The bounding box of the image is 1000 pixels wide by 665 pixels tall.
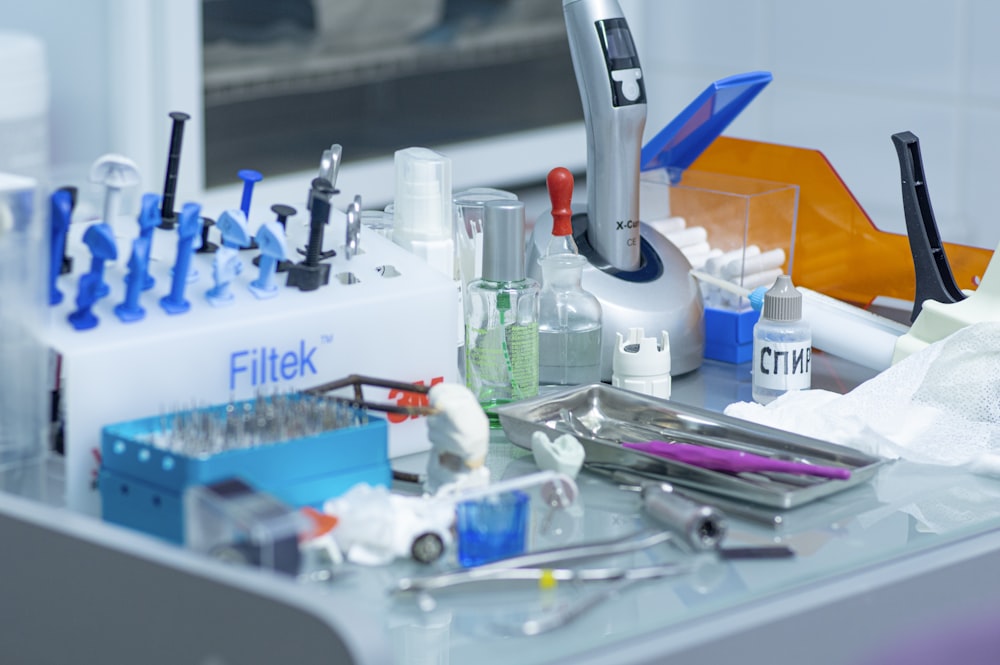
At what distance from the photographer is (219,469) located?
2.06 feet

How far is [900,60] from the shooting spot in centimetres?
194

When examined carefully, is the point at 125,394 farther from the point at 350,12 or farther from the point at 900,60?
the point at 350,12

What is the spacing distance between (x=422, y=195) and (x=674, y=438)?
23 cm

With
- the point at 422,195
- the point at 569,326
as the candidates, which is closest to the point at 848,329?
the point at 569,326

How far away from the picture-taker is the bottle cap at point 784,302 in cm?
94

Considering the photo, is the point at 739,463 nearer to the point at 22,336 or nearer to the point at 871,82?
the point at 22,336

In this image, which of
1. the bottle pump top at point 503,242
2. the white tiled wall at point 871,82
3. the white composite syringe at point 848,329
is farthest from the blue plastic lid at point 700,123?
the white tiled wall at point 871,82

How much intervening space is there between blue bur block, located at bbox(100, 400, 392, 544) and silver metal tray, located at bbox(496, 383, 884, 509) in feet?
0.45

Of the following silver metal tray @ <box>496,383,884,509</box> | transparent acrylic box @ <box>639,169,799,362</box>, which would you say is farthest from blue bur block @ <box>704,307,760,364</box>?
silver metal tray @ <box>496,383,884,509</box>

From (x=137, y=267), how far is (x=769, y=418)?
0.41 meters

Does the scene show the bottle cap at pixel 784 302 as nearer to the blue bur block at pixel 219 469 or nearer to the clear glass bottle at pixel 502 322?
the clear glass bottle at pixel 502 322

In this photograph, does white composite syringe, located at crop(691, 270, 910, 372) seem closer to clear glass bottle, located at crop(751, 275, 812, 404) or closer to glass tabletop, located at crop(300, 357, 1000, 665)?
clear glass bottle, located at crop(751, 275, 812, 404)

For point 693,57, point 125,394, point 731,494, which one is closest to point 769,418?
point 731,494

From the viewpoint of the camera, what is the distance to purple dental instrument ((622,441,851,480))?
2.48 ft
